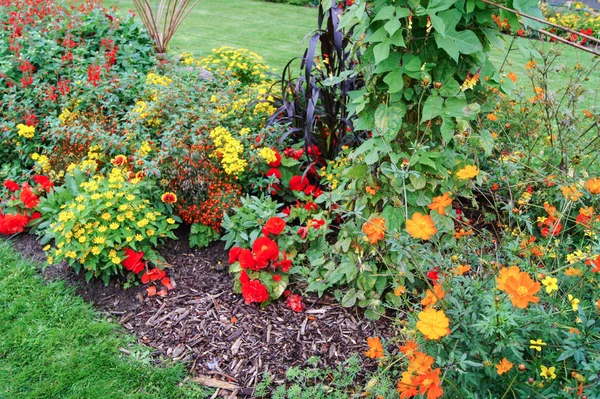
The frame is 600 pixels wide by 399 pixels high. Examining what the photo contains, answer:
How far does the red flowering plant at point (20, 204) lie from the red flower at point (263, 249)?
1483 mm

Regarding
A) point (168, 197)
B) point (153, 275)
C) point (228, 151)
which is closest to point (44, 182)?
point (168, 197)

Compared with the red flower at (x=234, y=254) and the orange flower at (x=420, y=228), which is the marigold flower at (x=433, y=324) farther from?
the red flower at (x=234, y=254)

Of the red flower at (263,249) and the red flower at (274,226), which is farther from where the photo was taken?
the red flower at (274,226)

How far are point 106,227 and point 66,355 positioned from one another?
2.21ft

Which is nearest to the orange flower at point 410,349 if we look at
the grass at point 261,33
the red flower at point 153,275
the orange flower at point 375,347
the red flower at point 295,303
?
the orange flower at point 375,347

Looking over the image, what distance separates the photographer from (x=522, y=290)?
53.3 inches

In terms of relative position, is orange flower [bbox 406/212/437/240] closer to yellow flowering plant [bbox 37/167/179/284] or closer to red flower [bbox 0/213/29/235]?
yellow flowering plant [bbox 37/167/179/284]

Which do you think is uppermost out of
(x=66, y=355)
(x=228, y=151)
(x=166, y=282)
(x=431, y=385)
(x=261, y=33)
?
(x=261, y=33)

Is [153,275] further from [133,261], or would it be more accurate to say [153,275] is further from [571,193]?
[571,193]

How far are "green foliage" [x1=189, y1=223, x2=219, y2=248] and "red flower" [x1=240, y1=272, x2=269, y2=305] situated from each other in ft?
1.89

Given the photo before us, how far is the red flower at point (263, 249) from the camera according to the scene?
2.60 m

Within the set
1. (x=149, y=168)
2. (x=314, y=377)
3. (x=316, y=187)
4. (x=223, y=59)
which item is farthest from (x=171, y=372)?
(x=223, y=59)

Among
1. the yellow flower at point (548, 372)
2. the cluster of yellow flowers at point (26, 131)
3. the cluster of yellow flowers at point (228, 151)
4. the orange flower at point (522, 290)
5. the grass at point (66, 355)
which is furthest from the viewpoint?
the cluster of yellow flowers at point (26, 131)

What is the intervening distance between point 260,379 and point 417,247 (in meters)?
0.99
